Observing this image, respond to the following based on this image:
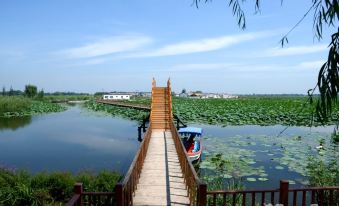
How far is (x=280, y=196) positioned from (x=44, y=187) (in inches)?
288

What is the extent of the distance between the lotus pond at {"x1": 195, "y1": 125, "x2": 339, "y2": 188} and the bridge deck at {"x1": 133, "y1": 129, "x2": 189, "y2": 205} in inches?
94.9

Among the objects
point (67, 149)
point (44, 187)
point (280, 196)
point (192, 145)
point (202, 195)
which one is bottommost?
point (67, 149)

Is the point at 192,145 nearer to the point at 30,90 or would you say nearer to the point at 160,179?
the point at 160,179

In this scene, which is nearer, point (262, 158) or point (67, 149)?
point (262, 158)

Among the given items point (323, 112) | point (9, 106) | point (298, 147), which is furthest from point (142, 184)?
point (9, 106)

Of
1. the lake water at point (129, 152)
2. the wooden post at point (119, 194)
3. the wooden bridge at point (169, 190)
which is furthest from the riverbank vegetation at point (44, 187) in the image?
the lake water at point (129, 152)

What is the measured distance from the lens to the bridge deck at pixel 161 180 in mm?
7961

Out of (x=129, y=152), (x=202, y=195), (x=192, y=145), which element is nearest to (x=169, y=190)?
(x=202, y=195)

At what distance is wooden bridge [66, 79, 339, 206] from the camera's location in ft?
20.5

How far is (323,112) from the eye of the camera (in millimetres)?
3420

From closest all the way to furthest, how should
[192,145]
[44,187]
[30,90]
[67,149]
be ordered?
[44,187]
[192,145]
[67,149]
[30,90]

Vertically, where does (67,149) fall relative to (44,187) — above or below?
below

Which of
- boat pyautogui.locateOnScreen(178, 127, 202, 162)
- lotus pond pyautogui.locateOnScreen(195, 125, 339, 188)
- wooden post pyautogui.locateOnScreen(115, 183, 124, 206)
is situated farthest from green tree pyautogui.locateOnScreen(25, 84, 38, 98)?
wooden post pyautogui.locateOnScreen(115, 183, 124, 206)

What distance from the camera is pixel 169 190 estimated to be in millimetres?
8688
